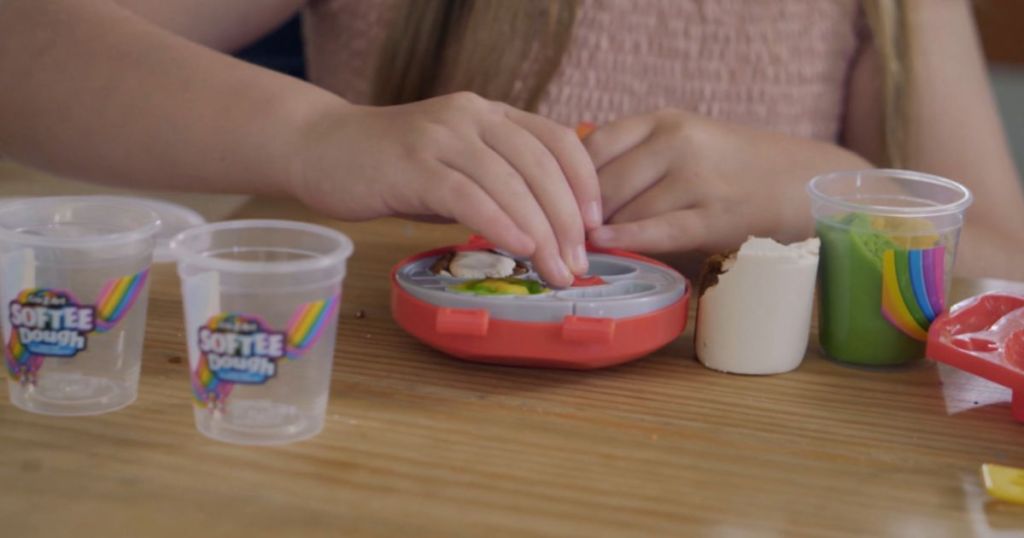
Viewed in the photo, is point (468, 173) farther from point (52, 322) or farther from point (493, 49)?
point (493, 49)

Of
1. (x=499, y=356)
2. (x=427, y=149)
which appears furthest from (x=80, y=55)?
(x=499, y=356)

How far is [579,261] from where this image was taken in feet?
2.17

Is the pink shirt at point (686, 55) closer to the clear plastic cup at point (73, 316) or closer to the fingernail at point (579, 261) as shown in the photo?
the fingernail at point (579, 261)

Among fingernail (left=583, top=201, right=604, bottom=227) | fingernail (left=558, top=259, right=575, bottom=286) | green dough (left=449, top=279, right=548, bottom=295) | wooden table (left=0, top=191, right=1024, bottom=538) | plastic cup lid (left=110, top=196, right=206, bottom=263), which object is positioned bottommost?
plastic cup lid (left=110, top=196, right=206, bottom=263)

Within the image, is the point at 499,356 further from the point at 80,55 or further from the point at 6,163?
the point at 6,163

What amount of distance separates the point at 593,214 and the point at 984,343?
0.77ft

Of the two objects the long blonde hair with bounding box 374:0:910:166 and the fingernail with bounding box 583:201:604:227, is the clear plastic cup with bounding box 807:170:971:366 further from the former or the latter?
the long blonde hair with bounding box 374:0:910:166

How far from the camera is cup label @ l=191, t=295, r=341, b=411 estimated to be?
0.52 m

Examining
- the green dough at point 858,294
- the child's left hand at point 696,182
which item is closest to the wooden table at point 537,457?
the green dough at point 858,294

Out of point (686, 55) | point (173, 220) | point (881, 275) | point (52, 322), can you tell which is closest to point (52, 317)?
point (52, 322)

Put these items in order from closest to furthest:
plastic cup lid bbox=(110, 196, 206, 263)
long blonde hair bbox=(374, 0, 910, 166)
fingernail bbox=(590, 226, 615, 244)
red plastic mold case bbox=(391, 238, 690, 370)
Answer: red plastic mold case bbox=(391, 238, 690, 370)
fingernail bbox=(590, 226, 615, 244)
plastic cup lid bbox=(110, 196, 206, 263)
long blonde hair bbox=(374, 0, 910, 166)

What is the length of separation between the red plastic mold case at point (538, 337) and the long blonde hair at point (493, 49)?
1.42 ft

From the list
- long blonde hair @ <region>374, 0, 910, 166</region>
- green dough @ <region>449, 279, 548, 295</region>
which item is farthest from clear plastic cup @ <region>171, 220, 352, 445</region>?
long blonde hair @ <region>374, 0, 910, 166</region>

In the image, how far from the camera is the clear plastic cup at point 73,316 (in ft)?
1.78
